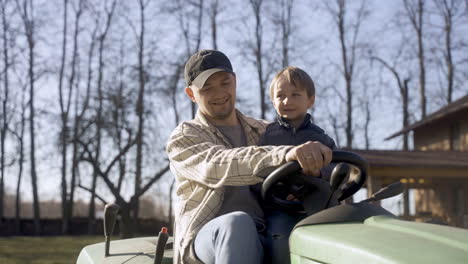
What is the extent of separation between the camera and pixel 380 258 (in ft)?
4.67

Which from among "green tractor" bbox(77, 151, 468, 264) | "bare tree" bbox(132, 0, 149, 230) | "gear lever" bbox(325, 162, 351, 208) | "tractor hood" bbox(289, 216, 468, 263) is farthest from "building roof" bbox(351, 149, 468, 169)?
"tractor hood" bbox(289, 216, 468, 263)

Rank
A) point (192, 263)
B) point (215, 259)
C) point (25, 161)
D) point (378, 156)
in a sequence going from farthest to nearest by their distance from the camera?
point (25, 161), point (378, 156), point (192, 263), point (215, 259)

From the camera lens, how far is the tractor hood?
1389mm

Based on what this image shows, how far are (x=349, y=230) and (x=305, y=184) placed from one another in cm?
42

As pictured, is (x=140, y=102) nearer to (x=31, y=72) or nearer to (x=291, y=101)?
(x=31, y=72)

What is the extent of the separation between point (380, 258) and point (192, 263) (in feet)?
3.20

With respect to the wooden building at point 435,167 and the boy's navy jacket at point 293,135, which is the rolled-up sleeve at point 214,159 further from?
the wooden building at point 435,167

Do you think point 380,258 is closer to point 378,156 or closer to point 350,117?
point 378,156

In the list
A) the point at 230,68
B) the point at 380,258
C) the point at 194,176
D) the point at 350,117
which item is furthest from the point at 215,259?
the point at 350,117

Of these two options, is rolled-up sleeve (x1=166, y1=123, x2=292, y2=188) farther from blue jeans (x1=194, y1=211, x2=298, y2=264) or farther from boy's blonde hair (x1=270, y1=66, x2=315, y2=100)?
boy's blonde hair (x1=270, y1=66, x2=315, y2=100)

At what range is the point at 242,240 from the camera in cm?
195

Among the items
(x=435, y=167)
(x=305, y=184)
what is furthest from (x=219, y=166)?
(x=435, y=167)

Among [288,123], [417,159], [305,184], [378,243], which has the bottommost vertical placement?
[417,159]

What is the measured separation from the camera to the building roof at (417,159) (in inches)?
582
